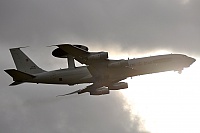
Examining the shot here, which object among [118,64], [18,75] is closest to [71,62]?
[118,64]

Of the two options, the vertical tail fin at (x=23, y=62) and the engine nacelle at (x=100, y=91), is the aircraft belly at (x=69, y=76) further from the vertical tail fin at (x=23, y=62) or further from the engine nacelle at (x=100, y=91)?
the vertical tail fin at (x=23, y=62)

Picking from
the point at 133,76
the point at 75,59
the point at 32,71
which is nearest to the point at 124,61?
the point at 133,76

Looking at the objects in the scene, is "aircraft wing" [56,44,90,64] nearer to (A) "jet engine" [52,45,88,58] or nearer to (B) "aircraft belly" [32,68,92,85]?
(A) "jet engine" [52,45,88,58]

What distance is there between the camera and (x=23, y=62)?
105 m

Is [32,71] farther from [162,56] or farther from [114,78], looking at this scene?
[162,56]

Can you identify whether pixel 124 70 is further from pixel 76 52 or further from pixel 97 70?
pixel 76 52

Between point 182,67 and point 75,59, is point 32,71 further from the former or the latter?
point 182,67

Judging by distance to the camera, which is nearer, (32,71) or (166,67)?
(166,67)

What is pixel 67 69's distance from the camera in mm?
97625

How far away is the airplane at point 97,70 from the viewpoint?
92250mm

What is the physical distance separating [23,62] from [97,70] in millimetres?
19234

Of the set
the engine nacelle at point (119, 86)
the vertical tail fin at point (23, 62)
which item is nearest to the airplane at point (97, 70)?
the engine nacelle at point (119, 86)

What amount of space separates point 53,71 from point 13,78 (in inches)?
324

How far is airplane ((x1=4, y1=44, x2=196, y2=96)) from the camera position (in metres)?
92.2
